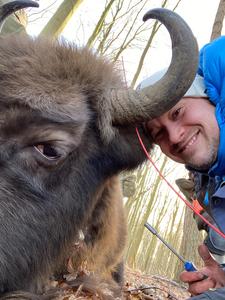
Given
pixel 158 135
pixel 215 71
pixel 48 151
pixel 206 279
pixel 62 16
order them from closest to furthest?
pixel 48 151
pixel 215 71
pixel 158 135
pixel 206 279
pixel 62 16

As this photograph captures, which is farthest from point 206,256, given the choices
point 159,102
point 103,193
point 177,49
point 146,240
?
point 146,240

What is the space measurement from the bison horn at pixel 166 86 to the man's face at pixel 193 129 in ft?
0.92

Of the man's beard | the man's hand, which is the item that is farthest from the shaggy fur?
the man's hand

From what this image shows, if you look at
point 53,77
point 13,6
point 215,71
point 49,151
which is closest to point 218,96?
point 215,71

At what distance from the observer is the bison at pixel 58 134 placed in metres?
3.33

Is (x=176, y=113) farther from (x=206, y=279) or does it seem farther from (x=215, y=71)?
(x=206, y=279)

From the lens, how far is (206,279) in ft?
14.2

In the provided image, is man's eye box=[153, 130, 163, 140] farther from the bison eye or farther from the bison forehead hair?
the bison eye

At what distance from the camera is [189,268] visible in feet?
14.8

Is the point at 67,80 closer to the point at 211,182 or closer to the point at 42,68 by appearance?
the point at 42,68

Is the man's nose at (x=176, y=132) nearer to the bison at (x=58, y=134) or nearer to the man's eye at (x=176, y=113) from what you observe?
the man's eye at (x=176, y=113)

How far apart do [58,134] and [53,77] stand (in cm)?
47

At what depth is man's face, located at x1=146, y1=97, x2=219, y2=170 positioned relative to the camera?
3996mm

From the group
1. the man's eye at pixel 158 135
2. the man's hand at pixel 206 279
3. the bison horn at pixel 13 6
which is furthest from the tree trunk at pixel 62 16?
the man's hand at pixel 206 279
